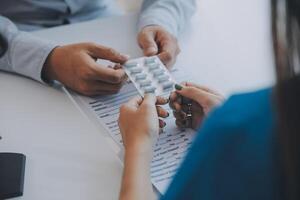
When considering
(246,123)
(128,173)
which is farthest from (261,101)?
A: (128,173)

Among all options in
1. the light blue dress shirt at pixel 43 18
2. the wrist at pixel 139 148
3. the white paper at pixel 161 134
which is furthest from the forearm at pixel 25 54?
the wrist at pixel 139 148

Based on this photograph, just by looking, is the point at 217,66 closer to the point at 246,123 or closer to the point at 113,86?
the point at 113,86

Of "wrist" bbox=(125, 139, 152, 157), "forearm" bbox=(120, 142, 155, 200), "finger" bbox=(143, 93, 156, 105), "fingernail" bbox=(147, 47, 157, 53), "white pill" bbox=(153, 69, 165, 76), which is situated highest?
"fingernail" bbox=(147, 47, 157, 53)

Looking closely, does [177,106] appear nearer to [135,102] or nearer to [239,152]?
[135,102]

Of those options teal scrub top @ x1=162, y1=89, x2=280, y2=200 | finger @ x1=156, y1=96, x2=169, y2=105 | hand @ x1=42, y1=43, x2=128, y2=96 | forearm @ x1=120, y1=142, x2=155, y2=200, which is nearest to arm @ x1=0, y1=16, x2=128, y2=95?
hand @ x1=42, y1=43, x2=128, y2=96

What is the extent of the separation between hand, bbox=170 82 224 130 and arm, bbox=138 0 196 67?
0.15 meters

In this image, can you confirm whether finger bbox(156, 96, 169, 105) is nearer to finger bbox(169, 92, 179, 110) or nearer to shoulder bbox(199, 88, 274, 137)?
finger bbox(169, 92, 179, 110)

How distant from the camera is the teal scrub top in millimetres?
385

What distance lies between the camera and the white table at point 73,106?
2.33 feet

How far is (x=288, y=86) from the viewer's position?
0.37m

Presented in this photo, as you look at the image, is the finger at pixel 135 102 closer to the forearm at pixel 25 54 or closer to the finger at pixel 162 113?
the finger at pixel 162 113

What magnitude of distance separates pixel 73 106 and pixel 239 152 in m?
0.51

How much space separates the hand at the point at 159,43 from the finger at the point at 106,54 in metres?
0.07

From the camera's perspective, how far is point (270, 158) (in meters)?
0.38
